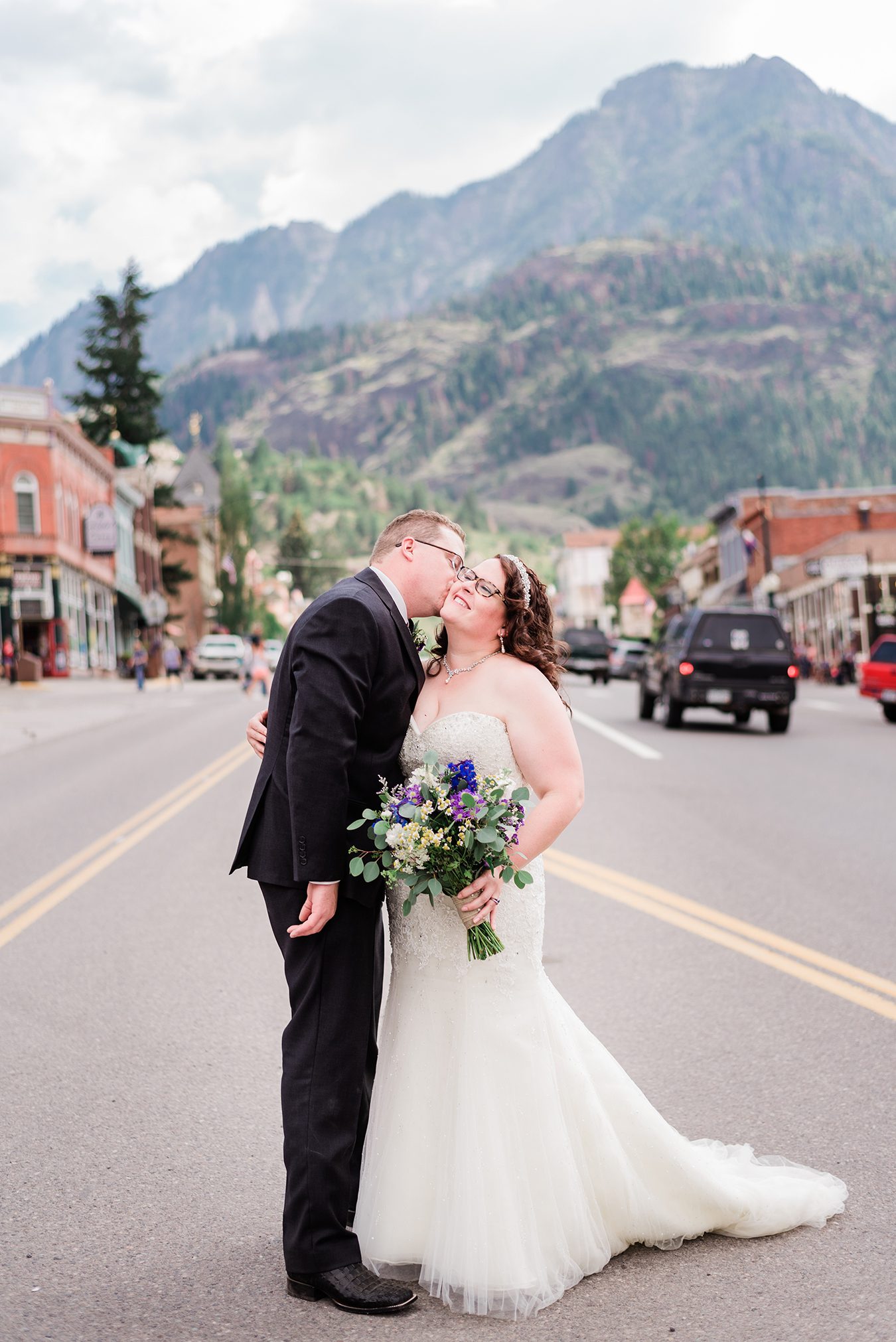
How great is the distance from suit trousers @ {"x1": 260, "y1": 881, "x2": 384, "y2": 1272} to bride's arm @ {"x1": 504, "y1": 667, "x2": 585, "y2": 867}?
0.54 metres

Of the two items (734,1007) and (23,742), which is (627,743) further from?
(734,1007)

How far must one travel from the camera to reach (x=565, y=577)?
7451 inches

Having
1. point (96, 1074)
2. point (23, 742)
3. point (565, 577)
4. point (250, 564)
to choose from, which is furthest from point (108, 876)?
point (565, 577)

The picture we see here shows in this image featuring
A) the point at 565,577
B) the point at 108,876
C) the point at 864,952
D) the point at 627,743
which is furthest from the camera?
the point at 565,577

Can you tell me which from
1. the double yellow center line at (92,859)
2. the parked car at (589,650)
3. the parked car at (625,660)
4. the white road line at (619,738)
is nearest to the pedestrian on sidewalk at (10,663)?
the parked car at (589,650)

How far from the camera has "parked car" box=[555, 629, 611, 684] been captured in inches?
2007

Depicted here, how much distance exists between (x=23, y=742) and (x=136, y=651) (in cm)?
2187

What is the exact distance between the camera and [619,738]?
22.3 meters

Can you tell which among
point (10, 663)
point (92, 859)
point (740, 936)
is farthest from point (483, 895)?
point (10, 663)

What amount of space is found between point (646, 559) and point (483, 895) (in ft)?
395

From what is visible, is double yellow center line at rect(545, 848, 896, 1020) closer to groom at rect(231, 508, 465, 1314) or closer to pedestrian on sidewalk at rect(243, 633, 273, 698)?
groom at rect(231, 508, 465, 1314)

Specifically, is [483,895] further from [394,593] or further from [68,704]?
[68,704]

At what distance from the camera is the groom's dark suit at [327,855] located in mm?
3426

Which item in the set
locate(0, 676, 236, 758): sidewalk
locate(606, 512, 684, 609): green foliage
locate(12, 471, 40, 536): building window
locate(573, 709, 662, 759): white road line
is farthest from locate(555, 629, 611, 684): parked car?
locate(606, 512, 684, 609): green foliage
